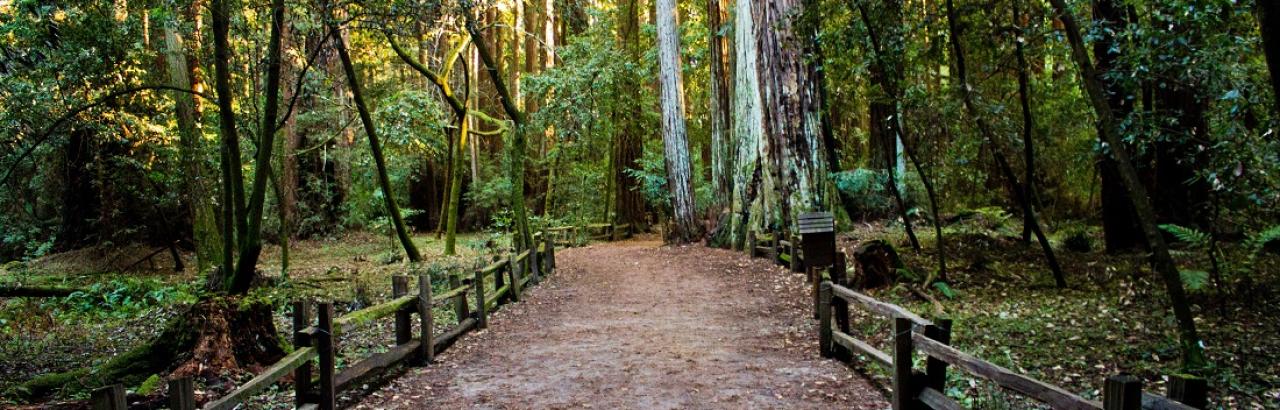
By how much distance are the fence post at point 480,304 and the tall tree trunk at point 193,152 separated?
Result: 6145mm

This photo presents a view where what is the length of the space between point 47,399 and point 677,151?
15407 mm

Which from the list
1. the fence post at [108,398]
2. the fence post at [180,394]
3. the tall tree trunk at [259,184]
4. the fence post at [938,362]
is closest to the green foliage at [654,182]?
the tall tree trunk at [259,184]

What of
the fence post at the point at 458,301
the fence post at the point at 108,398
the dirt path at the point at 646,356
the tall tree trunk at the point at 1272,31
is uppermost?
the tall tree trunk at the point at 1272,31

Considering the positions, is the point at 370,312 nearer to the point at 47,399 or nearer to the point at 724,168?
the point at 47,399

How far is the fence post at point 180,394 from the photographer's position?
12.6 ft

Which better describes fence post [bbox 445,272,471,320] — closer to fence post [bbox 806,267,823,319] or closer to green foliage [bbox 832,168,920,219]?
fence post [bbox 806,267,823,319]

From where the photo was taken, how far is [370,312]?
631 centimetres

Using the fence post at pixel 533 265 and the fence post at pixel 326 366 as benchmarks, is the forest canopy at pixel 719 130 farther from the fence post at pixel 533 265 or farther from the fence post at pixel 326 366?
the fence post at pixel 326 366

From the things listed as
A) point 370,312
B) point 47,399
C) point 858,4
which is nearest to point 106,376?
Result: point 47,399

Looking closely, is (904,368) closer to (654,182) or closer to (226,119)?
(226,119)

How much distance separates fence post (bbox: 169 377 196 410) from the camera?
12.6ft

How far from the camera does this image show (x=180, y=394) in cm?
387

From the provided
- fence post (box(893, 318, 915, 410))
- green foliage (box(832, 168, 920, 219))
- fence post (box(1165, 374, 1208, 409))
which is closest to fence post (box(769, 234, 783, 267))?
green foliage (box(832, 168, 920, 219))

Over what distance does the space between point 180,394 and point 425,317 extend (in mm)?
3468
